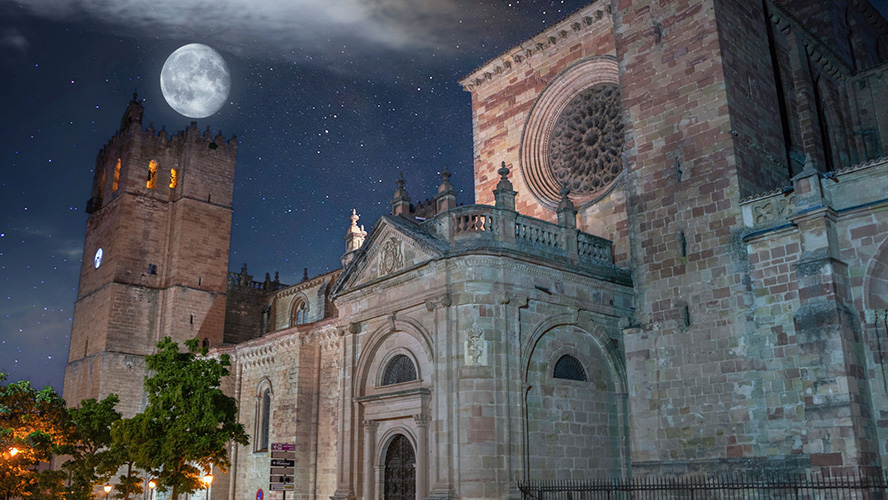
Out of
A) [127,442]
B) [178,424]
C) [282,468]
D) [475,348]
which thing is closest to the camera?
[475,348]

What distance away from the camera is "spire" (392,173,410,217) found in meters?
22.1

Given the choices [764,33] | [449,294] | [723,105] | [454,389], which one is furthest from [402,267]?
[764,33]

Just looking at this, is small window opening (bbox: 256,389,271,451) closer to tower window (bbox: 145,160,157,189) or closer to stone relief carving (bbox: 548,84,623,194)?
stone relief carving (bbox: 548,84,623,194)

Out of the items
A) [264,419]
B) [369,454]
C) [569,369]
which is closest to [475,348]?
[569,369]

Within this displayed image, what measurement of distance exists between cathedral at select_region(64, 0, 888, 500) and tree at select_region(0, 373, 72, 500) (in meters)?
12.6

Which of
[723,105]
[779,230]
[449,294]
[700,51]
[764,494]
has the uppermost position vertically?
[700,51]

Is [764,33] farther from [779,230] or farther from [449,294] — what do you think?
[449,294]

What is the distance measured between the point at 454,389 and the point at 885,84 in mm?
18409

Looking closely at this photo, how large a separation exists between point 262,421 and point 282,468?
15907 mm

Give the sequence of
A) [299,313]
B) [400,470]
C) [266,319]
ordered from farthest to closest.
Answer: [266,319], [299,313], [400,470]

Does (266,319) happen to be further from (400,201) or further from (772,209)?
(772,209)

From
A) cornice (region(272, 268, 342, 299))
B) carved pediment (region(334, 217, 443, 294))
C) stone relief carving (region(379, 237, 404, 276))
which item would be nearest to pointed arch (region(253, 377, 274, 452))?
cornice (region(272, 268, 342, 299))

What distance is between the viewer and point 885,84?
2486cm

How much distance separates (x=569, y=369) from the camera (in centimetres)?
1988
